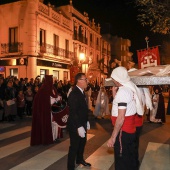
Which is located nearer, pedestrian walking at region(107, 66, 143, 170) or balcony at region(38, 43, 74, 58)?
pedestrian walking at region(107, 66, 143, 170)

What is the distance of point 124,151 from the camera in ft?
11.6

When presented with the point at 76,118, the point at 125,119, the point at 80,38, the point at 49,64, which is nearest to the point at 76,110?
the point at 76,118

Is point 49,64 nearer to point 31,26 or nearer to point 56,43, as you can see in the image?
point 56,43

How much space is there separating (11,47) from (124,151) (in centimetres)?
2097

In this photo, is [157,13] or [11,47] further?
[11,47]

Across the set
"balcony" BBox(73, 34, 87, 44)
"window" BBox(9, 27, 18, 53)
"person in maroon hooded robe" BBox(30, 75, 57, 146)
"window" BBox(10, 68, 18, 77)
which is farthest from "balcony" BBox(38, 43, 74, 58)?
"person in maroon hooded robe" BBox(30, 75, 57, 146)

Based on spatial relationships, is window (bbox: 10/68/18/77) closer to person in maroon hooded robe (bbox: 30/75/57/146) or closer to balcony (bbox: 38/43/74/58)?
balcony (bbox: 38/43/74/58)

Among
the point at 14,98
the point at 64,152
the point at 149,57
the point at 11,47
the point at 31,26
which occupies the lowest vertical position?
the point at 64,152

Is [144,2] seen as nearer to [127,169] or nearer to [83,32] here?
[127,169]

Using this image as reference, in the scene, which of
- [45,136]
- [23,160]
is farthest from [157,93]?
[23,160]

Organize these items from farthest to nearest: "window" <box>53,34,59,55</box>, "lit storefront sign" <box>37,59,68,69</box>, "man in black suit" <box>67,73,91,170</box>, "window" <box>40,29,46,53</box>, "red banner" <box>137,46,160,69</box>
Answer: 1. "window" <box>53,34,59,55</box>
2. "window" <box>40,29,46,53</box>
3. "lit storefront sign" <box>37,59,68,69</box>
4. "red banner" <box>137,46,160,69</box>
5. "man in black suit" <box>67,73,91,170</box>

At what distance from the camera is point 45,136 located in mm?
6742

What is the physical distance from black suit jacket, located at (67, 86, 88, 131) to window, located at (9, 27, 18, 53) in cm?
1907

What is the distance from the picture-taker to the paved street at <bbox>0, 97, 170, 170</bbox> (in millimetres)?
5156
